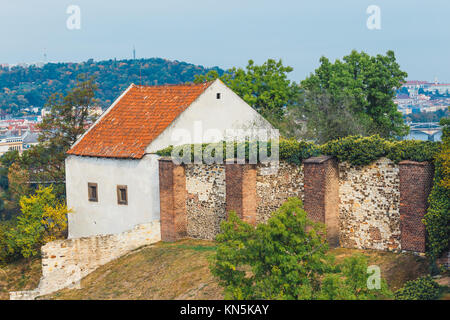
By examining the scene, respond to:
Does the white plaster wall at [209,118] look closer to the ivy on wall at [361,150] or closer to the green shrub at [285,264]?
the ivy on wall at [361,150]

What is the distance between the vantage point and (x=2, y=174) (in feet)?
242

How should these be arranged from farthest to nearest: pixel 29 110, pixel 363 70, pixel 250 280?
pixel 29 110 < pixel 363 70 < pixel 250 280

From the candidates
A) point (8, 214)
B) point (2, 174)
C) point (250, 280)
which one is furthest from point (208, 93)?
point (2, 174)

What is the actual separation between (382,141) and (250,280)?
7567mm

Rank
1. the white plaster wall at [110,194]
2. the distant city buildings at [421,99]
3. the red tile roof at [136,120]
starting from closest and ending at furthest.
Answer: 1. the white plaster wall at [110,194]
2. the red tile roof at [136,120]
3. the distant city buildings at [421,99]

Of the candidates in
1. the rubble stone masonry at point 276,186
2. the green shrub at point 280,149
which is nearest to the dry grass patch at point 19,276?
the green shrub at point 280,149

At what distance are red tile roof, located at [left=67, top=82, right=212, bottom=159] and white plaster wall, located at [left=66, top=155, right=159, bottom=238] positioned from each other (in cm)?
51

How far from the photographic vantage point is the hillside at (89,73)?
94.8 metres

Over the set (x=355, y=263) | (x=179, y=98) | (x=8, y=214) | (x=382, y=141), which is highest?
(x=179, y=98)

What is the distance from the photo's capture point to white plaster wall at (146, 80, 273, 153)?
27.8 metres

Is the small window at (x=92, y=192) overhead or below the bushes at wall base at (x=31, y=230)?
overhead

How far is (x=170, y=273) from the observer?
888 inches

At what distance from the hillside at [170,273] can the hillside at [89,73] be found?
4395 centimetres

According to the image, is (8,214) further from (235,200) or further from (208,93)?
(235,200)
